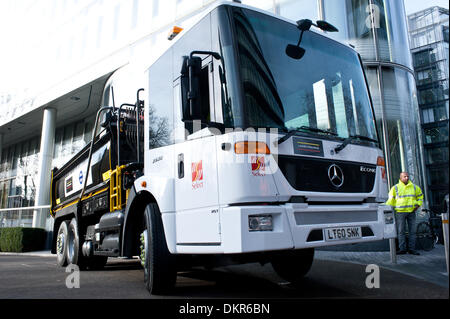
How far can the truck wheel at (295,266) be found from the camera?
512 centimetres

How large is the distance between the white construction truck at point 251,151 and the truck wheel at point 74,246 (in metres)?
2.76

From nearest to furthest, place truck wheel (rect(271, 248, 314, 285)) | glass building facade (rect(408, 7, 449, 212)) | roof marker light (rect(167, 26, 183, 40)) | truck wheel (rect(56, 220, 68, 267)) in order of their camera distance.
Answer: roof marker light (rect(167, 26, 183, 40)) → truck wheel (rect(271, 248, 314, 285)) → truck wheel (rect(56, 220, 68, 267)) → glass building facade (rect(408, 7, 449, 212))

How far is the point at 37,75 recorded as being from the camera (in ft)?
75.2

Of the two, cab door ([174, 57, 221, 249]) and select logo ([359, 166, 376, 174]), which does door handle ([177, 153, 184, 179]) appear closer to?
cab door ([174, 57, 221, 249])

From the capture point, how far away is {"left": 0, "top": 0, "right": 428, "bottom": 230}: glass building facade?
30.3 feet

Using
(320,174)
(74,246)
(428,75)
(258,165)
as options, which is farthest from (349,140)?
(428,75)

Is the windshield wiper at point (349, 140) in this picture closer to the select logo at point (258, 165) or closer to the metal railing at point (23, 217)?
the select logo at point (258, 165)

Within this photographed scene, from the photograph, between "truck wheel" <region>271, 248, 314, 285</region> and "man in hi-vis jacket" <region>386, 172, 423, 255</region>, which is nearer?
"truck wheel" <region>271, 248, 314, 285</region>

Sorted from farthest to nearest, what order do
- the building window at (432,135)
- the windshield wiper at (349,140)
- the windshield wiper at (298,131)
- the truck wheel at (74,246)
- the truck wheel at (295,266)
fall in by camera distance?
the building window at (432,135), the truck wheel at (74,246), the truck wheel at (295,266), the windshield wiper at (349,140), the windshield wiper at (298,131)

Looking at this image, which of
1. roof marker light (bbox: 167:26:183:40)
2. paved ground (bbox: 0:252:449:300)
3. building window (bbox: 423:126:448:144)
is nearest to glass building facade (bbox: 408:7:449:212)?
building window (bbox: 423:126:448:144)

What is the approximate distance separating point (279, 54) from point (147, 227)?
7.51 ft

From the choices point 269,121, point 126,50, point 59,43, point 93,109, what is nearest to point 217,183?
point 269,121

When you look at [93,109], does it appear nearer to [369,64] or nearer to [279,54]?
[369,64]

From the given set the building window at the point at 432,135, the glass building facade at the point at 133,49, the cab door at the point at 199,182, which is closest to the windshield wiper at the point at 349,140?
the cab door at the point at 199,182
